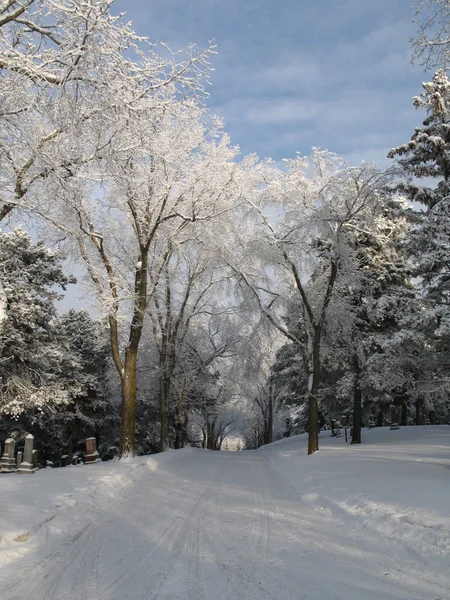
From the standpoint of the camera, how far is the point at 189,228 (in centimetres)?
1920

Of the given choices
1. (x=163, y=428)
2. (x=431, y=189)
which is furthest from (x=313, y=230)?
(x=163, y=428)

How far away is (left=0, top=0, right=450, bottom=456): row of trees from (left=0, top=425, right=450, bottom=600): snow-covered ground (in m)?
3.49

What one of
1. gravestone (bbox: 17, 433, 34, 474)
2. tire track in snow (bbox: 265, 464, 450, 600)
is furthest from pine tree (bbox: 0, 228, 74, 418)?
tire track in snow (bbox: 265, 464, 450, 600)

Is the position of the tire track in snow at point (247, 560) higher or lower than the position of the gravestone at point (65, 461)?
higher

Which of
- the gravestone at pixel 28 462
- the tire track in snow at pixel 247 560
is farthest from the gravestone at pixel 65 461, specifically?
the tire track in snow at pixel 247 560

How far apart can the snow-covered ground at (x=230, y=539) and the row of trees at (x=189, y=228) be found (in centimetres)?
349

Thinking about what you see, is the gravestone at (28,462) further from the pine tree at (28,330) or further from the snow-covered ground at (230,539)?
the pine tree at (28,330)

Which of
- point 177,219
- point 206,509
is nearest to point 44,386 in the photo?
point 177,219

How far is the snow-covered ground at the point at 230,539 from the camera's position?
4.32 metres

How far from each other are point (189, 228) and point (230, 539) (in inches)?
578

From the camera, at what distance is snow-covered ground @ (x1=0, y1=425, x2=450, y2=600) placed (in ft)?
14.2

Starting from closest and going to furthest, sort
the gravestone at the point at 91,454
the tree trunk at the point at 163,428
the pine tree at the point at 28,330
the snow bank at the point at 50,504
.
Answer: the snow bank at the point at 50,504 → the gravestone at the point at 91,454 → the pine tree at the point at 28,330 → the tree trunk at the point at 163,428

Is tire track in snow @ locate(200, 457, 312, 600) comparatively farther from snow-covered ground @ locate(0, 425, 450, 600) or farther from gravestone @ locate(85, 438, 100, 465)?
gravestone @ locate(85, 438, 100, 465)

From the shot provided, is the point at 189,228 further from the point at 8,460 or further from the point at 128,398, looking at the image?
the point at 8,460
